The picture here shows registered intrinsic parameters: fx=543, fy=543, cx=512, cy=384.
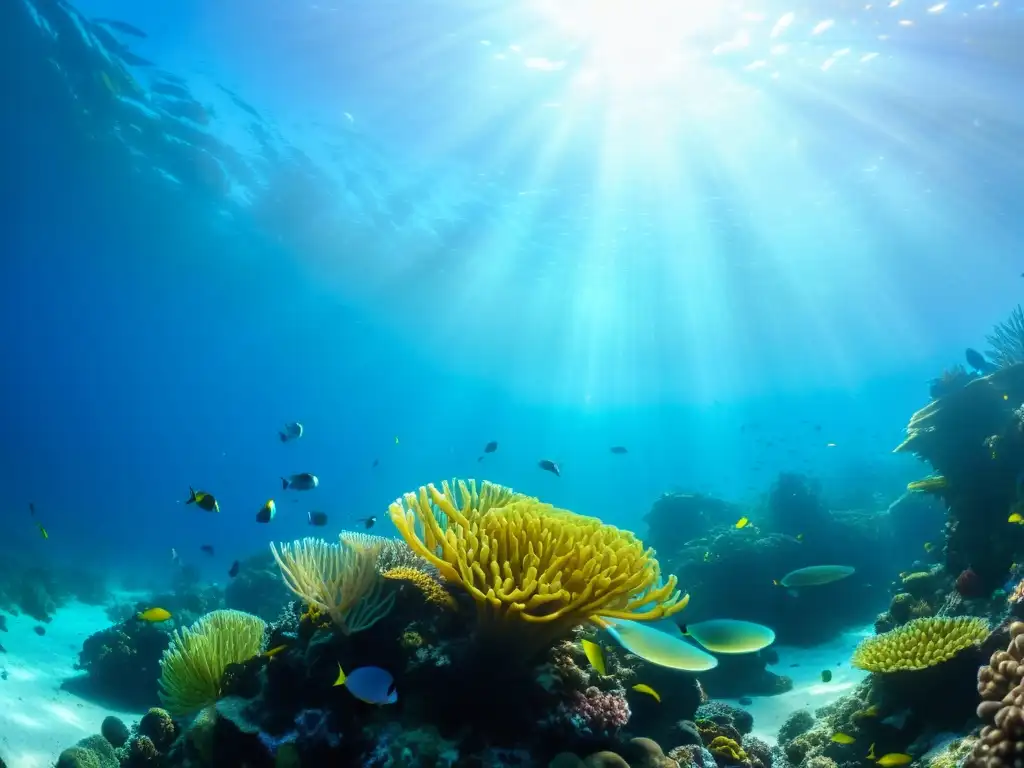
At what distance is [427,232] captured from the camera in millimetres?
33312

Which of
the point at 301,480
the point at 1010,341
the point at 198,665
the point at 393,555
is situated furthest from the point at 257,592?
the point at 1010,341

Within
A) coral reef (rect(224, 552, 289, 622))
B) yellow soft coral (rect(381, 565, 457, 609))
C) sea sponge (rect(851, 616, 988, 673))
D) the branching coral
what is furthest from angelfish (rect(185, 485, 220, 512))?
coral reef (rect(224, 552, 289, 622))

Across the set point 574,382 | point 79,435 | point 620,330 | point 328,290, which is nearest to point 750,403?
point 574,382

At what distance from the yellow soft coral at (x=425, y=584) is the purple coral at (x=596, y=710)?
0.97 m

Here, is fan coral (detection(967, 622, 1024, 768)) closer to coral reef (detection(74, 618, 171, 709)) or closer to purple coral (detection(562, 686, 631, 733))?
purple coral (detection(562, 686, 631, 733))

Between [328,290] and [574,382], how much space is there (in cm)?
4450

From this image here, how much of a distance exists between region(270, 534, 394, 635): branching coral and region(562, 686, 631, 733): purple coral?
4.40ft

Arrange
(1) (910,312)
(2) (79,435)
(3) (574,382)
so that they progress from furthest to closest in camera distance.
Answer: (2) (79,435) < (3) (574,382) < (1) (910,312)

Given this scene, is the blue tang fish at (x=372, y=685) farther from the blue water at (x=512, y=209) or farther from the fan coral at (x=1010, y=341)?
the blue water at (x=512, y=209)

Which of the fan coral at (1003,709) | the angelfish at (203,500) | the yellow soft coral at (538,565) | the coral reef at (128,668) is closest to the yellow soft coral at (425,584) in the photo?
the yellow soft coral at (538,565)

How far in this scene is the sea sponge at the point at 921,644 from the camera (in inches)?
181

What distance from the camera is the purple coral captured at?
331 cm

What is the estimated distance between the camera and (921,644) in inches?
192

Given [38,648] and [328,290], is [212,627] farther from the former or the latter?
[328,290]
